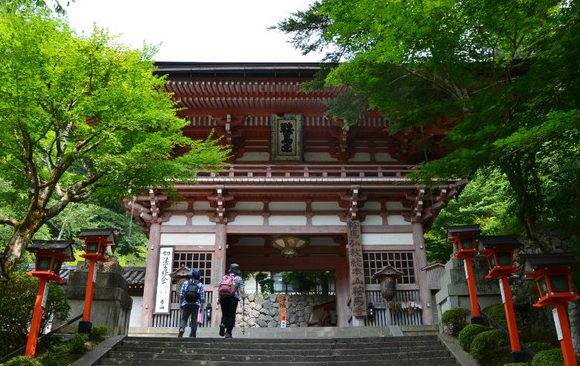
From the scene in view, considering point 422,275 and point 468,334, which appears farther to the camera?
point 422,275

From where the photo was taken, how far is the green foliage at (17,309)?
7914mm

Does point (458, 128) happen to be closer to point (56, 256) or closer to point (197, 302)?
point (197, 302)

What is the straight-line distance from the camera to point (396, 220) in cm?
1589

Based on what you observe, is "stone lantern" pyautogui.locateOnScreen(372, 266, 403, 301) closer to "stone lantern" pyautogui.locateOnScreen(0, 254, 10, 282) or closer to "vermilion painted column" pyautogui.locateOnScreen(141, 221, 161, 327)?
"vermilion painted column" pyautogui.locateOnScreen(141, 221, 161, 327)

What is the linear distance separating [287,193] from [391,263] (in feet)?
14.0

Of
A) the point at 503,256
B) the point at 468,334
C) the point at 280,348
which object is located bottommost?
the point at 280,348

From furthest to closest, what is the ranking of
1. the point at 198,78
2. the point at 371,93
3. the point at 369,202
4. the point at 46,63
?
the point at 369,202, the point at 198,78, the point at 371,93, the point at 46,63

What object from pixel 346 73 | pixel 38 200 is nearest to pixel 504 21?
pixel 346 73

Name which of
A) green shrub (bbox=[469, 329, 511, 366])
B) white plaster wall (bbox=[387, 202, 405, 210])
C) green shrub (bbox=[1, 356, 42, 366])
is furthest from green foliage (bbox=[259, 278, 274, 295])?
green shrub (bbox=[1, 356, 42, 366])

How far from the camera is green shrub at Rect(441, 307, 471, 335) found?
30.1 feet

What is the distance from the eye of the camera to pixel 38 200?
8.43 m

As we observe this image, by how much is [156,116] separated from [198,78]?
6380 mm

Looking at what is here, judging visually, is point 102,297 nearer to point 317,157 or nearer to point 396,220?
point 317,157

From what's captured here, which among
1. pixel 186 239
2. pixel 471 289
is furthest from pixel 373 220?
pixel 471 289
